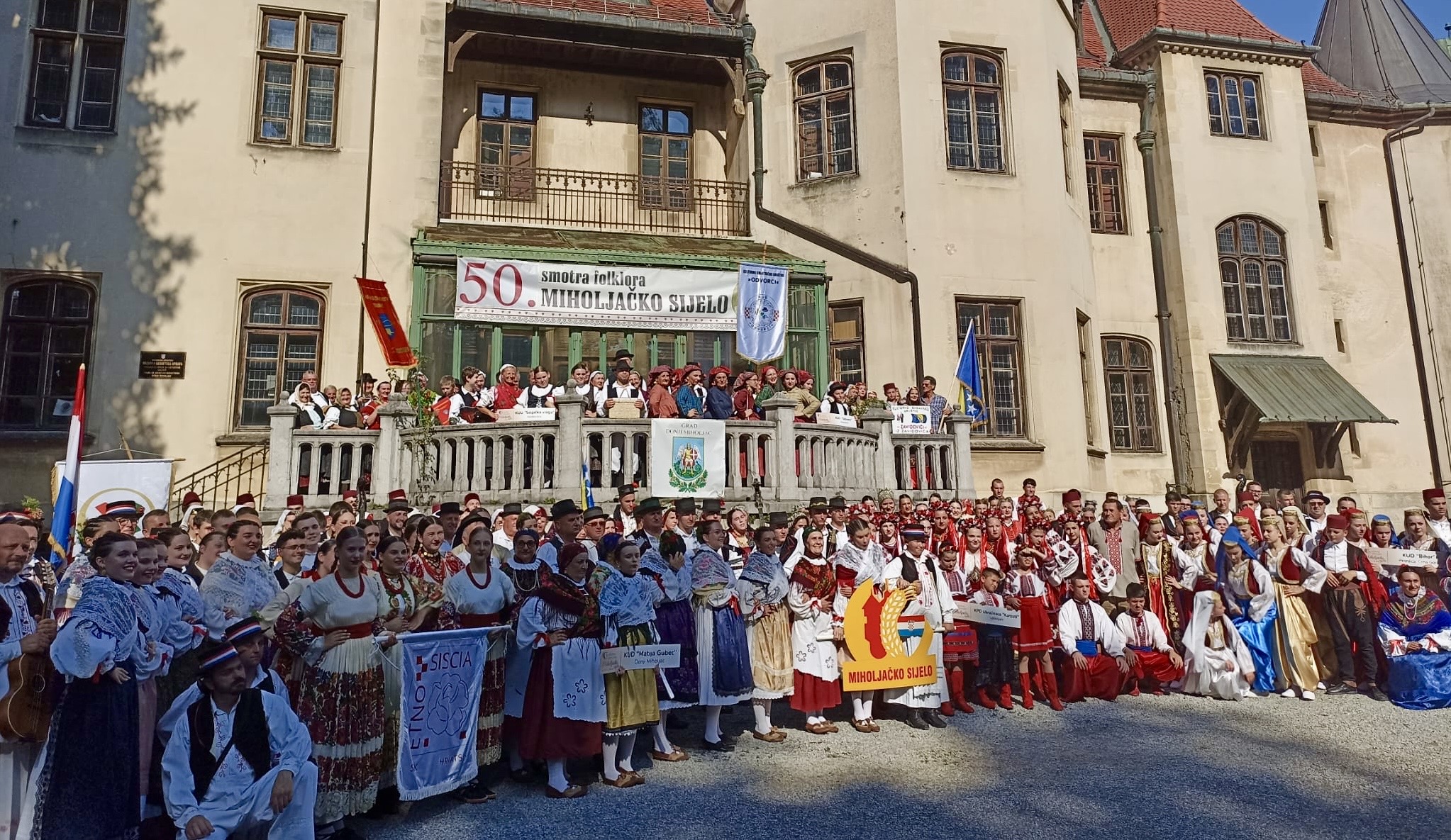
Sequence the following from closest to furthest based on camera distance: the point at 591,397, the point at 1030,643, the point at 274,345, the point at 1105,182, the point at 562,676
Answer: the point at 562,676
the point at 1030,643
the point at 591,397
the point at 274,345
the point at 1105,182

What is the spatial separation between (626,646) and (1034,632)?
4401 mm

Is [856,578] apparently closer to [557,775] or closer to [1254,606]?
[557,775]

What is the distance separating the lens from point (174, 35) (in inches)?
583

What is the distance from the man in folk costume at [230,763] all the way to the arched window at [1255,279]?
20400 mm

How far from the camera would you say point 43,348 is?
1386 cm

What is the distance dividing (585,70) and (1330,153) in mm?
17437

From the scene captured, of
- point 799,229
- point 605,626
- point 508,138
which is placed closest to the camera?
point 605,626

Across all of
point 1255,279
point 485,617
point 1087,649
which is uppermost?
point 1255,279

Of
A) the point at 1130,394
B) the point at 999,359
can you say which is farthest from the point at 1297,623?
the point at 1130,394

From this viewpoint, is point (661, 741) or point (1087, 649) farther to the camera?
point (1087, 649)

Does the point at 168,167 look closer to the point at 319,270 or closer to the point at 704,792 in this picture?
the point at 319,270

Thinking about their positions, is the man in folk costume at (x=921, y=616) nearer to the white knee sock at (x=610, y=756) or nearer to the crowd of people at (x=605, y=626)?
the crowd of people at (x=605, y=626)

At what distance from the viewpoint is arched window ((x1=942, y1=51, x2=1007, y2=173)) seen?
16.7m

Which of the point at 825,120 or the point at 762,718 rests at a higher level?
the point at 825,120
